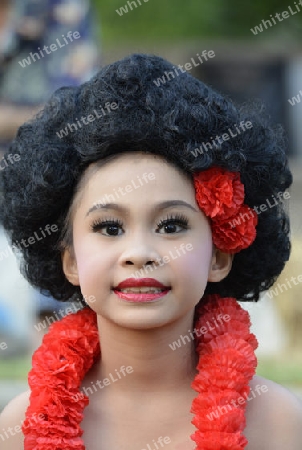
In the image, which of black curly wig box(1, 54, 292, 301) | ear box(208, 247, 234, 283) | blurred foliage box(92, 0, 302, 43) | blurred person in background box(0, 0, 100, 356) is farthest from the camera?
blurred foliage box(92, 0, 302, 43)

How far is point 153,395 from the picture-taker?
2859 mm

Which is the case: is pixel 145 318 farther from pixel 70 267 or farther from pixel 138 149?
pixel 138 149

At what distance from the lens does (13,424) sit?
291 cm

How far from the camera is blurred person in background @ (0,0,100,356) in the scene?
705cm

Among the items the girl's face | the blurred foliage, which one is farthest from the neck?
the blurred foliage

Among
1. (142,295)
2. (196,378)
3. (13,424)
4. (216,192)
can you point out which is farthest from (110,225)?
(13,424)

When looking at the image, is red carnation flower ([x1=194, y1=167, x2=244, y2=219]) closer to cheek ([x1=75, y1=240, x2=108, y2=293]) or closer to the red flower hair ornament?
the red flower hair ornament

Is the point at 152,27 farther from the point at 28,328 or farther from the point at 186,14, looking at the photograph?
the point at 28,328

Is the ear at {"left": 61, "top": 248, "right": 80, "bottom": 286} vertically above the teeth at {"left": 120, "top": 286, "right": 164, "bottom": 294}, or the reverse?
the ear at {"left": 61, "top": 248, "right": 80, "bottom": 286}

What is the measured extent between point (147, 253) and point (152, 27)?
11994 mm

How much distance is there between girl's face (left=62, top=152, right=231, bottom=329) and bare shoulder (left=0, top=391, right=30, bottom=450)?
506 mm

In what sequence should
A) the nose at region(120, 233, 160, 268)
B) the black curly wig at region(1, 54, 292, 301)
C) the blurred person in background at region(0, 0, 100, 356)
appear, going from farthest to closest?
the blurred person in background at region(0, 0, 100, 356), the black curly wig at region(1, 54, 292, 301), the nose at region(120, 233, 160, 268)

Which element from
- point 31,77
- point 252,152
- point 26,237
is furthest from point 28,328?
point 252,152

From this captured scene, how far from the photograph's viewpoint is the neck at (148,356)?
2.81 m
